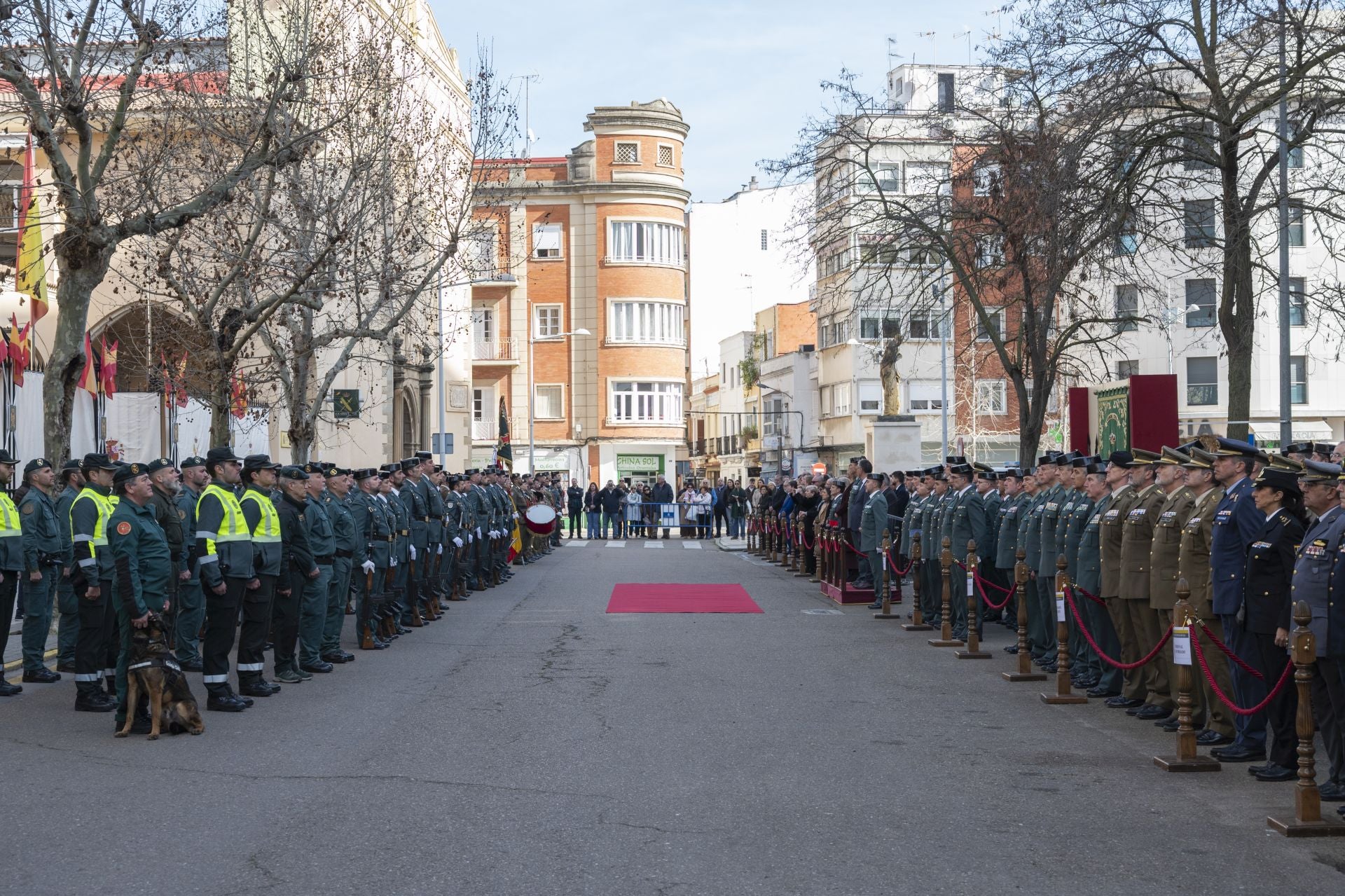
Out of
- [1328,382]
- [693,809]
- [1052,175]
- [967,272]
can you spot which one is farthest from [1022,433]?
[1328,382]

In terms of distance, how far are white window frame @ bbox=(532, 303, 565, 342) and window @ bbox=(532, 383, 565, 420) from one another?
8.00 ft

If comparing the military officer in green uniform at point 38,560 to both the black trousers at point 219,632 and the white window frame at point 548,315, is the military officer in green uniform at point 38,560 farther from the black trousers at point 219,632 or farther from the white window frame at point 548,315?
the white window frame at point 548,315

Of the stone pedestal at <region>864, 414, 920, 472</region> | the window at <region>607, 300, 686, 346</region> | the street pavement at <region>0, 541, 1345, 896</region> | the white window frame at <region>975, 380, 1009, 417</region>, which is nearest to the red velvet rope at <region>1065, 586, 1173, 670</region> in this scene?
the street pavement at <region>0, 541, 1345, 896</region>

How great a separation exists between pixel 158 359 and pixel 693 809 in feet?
81.3

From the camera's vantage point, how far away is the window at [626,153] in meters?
68.4

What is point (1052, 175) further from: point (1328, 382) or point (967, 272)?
point (1328, 382)

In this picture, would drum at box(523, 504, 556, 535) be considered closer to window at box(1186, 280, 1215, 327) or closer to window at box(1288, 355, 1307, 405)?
window at box(1186, 280, 1215, 327)

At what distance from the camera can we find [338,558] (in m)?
15.7

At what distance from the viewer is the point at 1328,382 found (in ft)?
197

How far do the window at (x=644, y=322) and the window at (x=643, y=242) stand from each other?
1.98 meters

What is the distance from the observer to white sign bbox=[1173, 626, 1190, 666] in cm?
959

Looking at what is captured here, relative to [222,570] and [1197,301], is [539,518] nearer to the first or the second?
[222,570]

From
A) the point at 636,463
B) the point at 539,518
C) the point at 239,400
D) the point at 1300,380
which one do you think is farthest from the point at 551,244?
the point at 239,400

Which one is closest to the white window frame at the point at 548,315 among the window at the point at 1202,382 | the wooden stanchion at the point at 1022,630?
the window at the point at 1202,382
